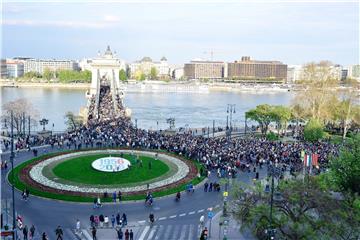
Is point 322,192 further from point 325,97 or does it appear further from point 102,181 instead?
point 325,97

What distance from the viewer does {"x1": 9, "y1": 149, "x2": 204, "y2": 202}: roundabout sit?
2283 centimetres

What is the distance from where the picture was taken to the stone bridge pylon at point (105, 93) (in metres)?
55.2

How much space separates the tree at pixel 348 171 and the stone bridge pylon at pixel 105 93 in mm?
34636

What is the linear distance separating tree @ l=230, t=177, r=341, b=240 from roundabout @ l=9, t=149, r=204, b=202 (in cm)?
814

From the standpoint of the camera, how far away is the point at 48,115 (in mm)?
65688

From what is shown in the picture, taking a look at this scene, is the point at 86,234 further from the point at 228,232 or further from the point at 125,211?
the point at 228,232

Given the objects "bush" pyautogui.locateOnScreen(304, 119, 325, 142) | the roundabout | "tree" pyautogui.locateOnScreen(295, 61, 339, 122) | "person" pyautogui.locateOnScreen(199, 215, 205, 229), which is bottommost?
"person" pyautogui.locateOnScreen(199, 215, 205, 229)

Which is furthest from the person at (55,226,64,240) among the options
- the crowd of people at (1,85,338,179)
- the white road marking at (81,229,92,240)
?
the crowd of people at (1,85,338,179)

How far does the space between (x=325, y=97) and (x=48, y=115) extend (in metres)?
41.0

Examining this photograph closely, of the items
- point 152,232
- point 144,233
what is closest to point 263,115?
point 152,232

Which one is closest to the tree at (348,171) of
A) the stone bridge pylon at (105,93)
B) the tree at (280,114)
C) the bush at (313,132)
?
the bush at (313,132)

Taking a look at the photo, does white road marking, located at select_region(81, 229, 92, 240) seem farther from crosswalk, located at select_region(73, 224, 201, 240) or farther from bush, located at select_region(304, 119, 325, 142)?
bush, located at select_region(304, 119, 325, 142)

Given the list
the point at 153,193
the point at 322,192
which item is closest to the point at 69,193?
the point at 153,193

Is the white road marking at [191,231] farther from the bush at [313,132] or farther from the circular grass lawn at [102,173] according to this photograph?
the bush at [313,132]
